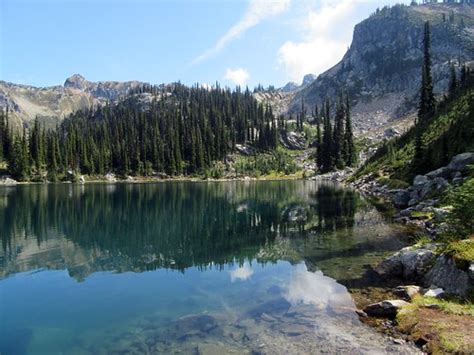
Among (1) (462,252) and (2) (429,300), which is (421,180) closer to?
(1) (462,252)

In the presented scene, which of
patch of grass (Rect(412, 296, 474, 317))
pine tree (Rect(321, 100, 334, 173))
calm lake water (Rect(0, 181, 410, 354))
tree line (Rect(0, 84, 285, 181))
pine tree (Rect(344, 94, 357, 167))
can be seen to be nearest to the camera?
patch of grass (Rect(412, 296, 474, 317))

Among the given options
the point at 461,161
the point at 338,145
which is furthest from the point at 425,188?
the point at 338,145

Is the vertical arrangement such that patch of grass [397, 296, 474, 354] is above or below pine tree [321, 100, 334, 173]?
below

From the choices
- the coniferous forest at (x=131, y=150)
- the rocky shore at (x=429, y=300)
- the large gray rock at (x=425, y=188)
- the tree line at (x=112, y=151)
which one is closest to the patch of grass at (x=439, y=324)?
the rocky shore at (x=429, y=300)

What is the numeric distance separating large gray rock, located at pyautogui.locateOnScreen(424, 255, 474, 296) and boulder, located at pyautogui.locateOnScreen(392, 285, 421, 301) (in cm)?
107

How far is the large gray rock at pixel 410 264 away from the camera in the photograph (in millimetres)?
22514

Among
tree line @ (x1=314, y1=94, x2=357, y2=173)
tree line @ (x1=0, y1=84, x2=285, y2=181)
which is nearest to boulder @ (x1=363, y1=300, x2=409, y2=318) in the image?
tree line @ (x1=314, y1=94, x2=357, y2=173)

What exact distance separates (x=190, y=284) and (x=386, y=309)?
1242 cm

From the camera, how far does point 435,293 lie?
60.2 feet

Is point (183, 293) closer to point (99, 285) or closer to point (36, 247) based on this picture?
point (99, 285)

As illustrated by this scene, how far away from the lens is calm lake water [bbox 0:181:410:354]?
16297 millimetres

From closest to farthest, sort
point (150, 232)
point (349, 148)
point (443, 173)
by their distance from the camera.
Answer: point (150, 232) < point (443, 173) < point (349, 148)

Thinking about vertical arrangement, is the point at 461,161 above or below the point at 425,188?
above

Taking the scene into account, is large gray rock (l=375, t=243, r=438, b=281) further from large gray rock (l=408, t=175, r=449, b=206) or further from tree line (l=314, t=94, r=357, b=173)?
tree line (l=314, t=94, r=357, b=173)
